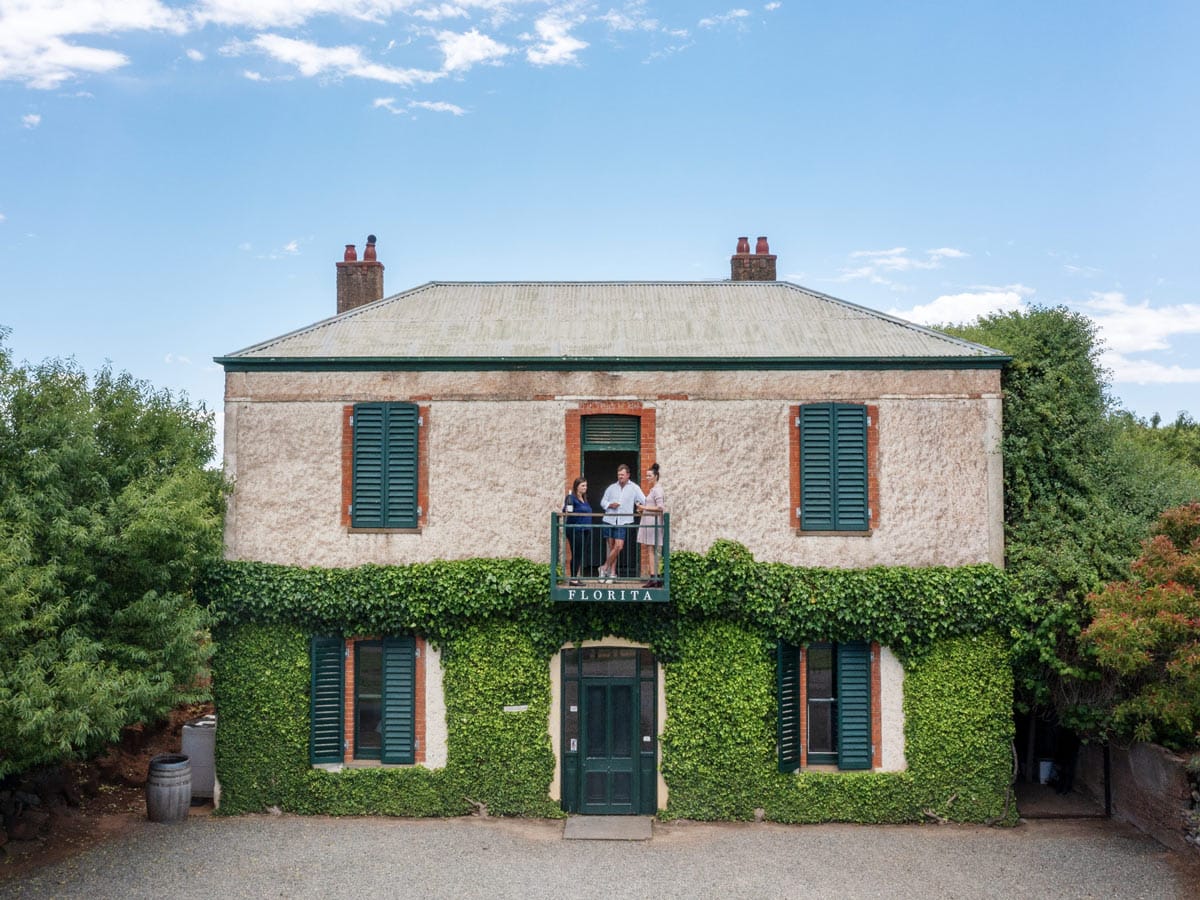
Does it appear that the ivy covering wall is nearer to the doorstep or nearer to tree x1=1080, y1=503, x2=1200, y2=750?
the doorstep

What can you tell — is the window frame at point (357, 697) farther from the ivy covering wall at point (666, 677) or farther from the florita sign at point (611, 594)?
the florita sign at point (611, 594)

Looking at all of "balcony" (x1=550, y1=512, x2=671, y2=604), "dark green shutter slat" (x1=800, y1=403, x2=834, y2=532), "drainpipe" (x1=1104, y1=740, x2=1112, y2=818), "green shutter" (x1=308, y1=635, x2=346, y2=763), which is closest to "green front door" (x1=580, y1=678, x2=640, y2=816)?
"balcony" (x1=550, y1=512, x2=671, y2=604)

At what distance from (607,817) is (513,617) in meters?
3.33

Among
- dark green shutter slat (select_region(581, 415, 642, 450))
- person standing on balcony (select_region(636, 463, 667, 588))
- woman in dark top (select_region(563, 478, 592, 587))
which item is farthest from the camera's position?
dark green shutter slat (select_region(581, 415, 642, 450))

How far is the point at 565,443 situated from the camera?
527 inches

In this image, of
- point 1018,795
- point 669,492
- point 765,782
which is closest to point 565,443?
point 669,492

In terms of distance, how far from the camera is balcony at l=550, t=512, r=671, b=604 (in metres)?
12.3

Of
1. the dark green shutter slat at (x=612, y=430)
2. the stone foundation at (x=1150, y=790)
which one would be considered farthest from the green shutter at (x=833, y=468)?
the stone foundation at (x=1150, y=790)

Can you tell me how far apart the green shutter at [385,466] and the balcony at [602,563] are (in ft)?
7.98

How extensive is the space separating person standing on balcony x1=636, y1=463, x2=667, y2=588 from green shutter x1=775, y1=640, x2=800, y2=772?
224 centimetres

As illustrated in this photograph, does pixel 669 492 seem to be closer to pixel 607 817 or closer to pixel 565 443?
pixel 565 443

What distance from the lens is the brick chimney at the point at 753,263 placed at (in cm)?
1723

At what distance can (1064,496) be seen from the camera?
43.9 feet

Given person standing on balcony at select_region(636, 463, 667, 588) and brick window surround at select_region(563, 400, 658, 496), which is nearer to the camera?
person standing on balcony at select_region(636, 463, 667, 588)
